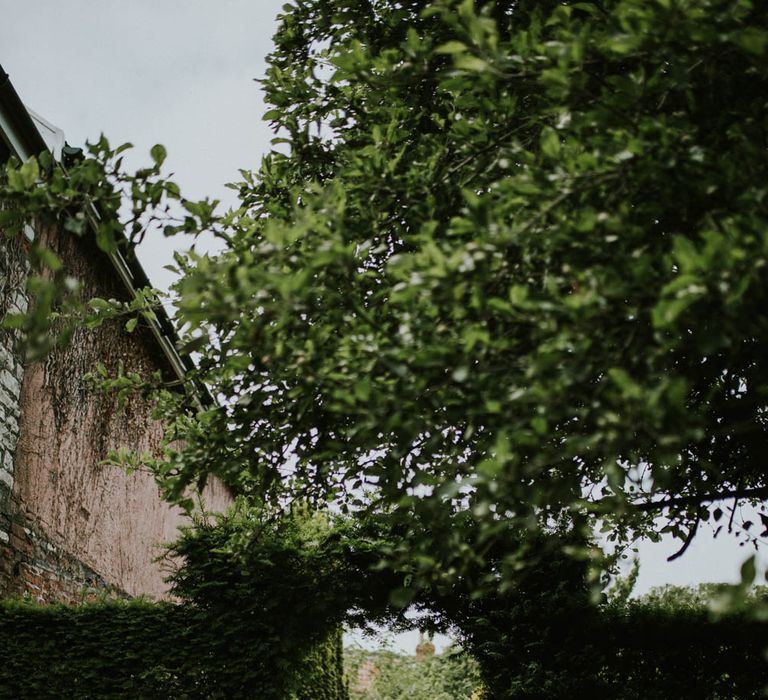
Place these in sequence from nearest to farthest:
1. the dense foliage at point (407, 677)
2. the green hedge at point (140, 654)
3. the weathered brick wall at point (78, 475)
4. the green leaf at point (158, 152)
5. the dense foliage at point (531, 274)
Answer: the dense foliage at point (531, 274) < the green leaf at point (158, 152) < the green hedge at point (140, 654) < the weathered brick wall at point (78, 475) < the dense foliage at point (407, 677)

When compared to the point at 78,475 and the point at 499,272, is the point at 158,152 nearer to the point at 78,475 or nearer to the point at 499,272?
the point at 499,272

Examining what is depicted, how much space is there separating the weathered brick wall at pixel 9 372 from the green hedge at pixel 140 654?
98 centimetres

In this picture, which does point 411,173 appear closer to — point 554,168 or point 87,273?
point 554,168

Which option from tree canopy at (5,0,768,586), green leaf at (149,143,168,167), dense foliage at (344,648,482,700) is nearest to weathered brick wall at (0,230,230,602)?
dense foliage at (344,648,482,700)

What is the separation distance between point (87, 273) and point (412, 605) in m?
5.71

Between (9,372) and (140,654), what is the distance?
310 centimetres

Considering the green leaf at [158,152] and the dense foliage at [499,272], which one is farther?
the green leaf at [158,152]

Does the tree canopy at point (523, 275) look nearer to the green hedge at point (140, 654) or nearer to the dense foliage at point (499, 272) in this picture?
the dense foliage at point (499, 272)

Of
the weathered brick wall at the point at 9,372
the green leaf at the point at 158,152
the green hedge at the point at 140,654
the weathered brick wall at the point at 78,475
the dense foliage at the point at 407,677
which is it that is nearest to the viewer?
the green leaf at the point at 158,152

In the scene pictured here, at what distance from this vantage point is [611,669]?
6.37 metres

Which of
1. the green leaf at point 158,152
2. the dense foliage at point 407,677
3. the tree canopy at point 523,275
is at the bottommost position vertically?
the dense foliage at point 407,677

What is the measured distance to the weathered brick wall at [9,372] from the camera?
689 centimetres

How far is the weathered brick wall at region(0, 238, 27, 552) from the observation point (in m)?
6.89

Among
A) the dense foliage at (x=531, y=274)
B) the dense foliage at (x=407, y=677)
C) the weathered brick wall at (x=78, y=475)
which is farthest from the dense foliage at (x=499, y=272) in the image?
the dense foliage at (x=407, y=677)
